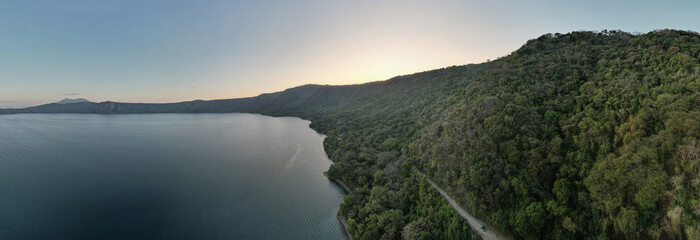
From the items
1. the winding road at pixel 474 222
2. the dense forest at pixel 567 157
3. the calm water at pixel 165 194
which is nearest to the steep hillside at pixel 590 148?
the dense forest at pixel 567 157

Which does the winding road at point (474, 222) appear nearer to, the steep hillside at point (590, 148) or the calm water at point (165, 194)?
the steep hillside at point (590, 148)

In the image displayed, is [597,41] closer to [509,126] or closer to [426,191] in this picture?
[509,126]

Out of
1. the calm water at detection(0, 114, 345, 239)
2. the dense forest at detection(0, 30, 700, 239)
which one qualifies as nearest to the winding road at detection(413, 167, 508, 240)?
the dense forest at detection(0, 30, 700, 239)

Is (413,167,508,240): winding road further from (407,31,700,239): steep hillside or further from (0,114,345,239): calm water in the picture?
(0,114,345,239): calm water

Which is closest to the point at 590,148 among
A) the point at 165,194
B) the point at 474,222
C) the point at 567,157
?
the point at 567,157

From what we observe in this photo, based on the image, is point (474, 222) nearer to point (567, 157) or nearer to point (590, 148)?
point (567, 157)

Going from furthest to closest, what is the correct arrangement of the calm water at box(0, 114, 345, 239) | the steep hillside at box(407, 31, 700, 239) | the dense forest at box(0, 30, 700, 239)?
the calm water at box(0, 114, 345, 239)
the dense forest at box(0, 30, 700, 239)
the steep hillside at box(407, 31, 700, 239)

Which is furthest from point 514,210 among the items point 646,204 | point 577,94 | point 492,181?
point 577,94
